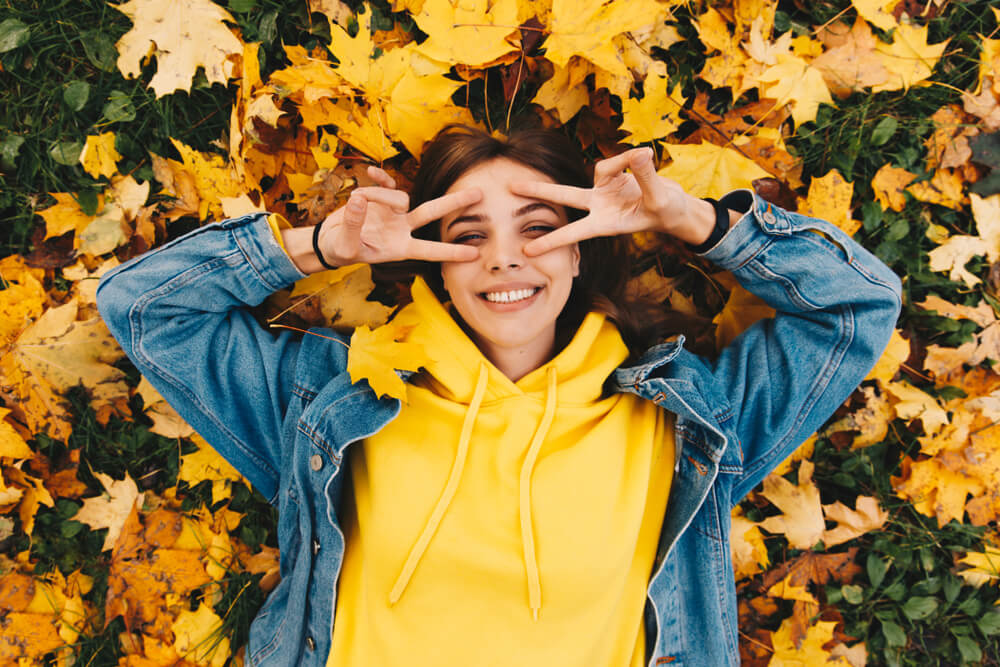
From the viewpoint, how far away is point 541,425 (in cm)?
171

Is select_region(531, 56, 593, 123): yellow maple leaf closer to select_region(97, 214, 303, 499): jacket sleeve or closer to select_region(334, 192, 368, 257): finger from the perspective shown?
select_region(334, 192, 368, 257): finger

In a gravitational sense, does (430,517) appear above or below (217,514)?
above

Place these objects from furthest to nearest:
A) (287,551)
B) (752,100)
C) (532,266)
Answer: (752,100) < (287,551) < (532,266)

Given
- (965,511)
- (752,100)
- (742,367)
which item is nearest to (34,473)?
(742,367)

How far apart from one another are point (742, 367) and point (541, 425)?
66cm

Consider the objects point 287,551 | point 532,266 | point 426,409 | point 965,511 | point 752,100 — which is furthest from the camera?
point 965,511

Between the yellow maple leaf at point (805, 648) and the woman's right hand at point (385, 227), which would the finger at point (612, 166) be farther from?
the yellow maple leaf at point (805, 648)

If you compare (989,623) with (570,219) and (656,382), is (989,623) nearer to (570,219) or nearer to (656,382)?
(656,382)

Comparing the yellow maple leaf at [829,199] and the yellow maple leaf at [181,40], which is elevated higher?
the yellow maple leaf at [181,40]

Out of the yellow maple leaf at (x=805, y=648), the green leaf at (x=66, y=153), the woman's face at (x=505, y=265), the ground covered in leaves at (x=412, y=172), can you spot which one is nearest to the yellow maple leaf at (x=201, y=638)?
the ground covered in leaves at (x=412, y=172)

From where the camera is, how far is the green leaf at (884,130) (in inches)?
87.0

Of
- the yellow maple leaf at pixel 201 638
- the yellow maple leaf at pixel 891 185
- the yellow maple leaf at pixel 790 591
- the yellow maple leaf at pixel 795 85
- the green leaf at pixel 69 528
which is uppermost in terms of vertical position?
the yellow maple leaf at pixel 795 85

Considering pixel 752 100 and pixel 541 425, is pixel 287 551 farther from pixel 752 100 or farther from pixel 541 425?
pixel 752 100

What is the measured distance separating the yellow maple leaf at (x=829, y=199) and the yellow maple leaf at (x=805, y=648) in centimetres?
158
